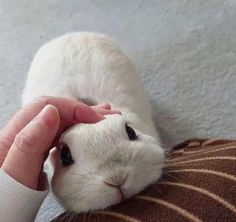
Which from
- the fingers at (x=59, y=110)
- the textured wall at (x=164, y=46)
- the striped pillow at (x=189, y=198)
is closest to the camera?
the striped pillow at (x=189, y=198)

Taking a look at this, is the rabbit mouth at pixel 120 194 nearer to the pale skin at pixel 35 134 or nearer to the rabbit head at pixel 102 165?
the rabbit head at pixel 102 165

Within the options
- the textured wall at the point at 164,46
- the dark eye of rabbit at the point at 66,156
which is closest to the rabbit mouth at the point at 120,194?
the dark eye of rabbit at the point at 66,156

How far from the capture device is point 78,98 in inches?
40.9

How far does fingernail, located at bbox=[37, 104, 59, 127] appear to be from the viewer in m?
0.72

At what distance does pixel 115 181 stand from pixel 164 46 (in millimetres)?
935

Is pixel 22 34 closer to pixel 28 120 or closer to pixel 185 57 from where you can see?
pixel 185 57

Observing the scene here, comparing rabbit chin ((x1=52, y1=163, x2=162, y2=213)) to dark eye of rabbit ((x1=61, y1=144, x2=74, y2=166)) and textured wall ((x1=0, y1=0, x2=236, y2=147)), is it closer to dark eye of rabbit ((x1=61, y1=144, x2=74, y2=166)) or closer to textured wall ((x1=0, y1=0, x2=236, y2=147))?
dark eye of rabbit ((x1=61, y1=144, x2=74, y2=166))

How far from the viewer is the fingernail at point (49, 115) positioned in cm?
72

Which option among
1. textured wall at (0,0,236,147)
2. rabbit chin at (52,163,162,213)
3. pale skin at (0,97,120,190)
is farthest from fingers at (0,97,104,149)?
textured wall at (0,0,236,147)

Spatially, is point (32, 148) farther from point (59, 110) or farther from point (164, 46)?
point (164, 46)

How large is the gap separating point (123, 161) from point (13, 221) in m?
0.17

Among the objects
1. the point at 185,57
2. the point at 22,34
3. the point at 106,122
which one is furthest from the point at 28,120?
the point at 22,34

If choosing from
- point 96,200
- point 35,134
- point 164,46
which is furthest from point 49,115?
point 164,46

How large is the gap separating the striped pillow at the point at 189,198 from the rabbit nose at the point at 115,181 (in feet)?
0.17
